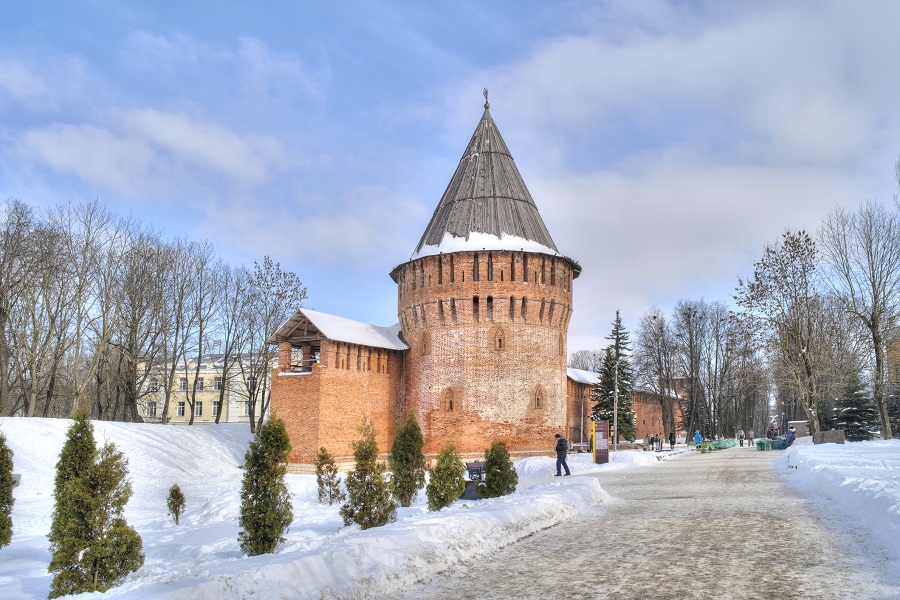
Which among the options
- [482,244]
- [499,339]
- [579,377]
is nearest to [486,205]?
[482,244]

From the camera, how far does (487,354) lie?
2745 cm

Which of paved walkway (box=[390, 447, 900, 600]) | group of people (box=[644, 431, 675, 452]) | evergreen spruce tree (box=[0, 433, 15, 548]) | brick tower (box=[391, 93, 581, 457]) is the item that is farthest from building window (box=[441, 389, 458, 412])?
evergreen spruce tree (box=[0, 433, 15, 548])

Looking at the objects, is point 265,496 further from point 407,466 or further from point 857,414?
point 857,414

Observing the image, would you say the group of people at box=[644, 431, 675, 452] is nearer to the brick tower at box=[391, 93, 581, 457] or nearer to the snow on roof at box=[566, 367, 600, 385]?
the snow on roof at box=[566, 367, 600, 385]

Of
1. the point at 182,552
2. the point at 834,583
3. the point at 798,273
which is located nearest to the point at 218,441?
the point at 182,552

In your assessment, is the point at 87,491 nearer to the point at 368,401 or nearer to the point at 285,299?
the point at 368,401

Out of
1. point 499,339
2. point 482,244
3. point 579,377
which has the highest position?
point 482,244

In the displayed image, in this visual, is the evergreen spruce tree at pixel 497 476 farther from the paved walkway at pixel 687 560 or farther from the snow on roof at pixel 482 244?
the snow on roof at pixel 482 244

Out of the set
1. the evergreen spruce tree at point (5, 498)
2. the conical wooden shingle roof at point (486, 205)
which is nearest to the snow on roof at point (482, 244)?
the conical wooden shingle roof at point (486, 205)

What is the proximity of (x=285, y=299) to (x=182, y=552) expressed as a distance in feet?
79.2

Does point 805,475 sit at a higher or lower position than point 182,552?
higher

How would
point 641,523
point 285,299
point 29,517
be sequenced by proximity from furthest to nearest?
point 285,299 → point 29,517 → point 641,523

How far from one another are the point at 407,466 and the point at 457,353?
46.9 feet

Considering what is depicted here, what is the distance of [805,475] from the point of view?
1496cm
